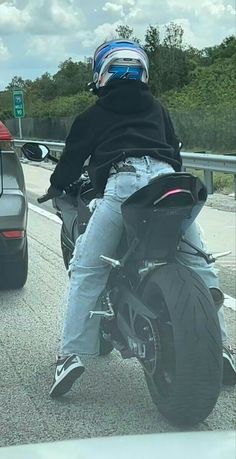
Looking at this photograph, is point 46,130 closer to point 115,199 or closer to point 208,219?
point 208,219

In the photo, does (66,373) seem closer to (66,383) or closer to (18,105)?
(66,383)

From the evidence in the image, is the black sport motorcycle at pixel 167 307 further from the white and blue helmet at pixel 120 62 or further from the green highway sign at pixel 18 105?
the green highway sign at pixel 18 105

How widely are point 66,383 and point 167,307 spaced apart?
920mm

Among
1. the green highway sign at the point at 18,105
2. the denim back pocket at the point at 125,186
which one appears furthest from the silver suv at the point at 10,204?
the green highway sign at the point at 18,105

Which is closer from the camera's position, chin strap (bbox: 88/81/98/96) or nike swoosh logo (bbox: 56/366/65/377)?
nike swoosh logo (bbox: 56/366/65/377)

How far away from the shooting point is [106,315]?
4156 mm

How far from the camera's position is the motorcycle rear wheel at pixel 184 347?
3623mm

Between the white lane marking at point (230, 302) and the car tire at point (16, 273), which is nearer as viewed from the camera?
the white lane marking at point (230, 302)

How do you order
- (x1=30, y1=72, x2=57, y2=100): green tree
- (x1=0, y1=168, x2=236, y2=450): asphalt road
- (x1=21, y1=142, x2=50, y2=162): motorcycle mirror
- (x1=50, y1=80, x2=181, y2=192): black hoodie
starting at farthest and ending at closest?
(x1=30, y1=72, x2=57, y2=100): green tree < (x1=21, y1=142, x2=50, y2=162): motorcycle mirror < (x1=50, y1=80, x2=181, y2=192): black hoodie < (x1=0, y1=168, x2=236, y2=450): asphalt road

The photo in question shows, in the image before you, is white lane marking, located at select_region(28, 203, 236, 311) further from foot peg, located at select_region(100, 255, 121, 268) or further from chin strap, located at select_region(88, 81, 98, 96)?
chin strap, located at select_region(88, 81, 98, 96)

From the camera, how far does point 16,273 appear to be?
6.75 m

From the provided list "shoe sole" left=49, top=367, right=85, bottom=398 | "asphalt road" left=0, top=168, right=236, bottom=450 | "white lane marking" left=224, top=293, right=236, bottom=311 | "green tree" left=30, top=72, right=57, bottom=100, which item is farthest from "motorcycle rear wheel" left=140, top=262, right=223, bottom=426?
"green tree" left=30, top=72, right=57, bottom=100

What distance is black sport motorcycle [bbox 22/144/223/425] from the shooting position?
364 centimetres

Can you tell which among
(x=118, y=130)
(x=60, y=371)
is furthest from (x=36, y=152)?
(x=60, y=371)
